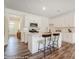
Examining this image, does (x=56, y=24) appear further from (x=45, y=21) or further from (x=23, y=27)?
(x=23, y=27)

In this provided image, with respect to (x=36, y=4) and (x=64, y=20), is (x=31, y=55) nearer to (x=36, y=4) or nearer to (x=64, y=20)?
(x=36, y=4)

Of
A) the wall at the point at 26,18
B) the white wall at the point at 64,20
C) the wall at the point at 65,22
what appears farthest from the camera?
the white wall at the point at 64,20

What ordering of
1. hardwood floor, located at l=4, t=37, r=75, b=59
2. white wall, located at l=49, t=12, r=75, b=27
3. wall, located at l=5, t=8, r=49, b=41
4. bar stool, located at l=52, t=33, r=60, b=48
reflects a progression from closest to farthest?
hardwood floor, located at l=4, t=37, r=75, b=59, bar stool, located at l=52, t=33, r=60, b=48, wall, located at l=5, t=8, r=49, b=41, white wall, located at l=49, t=12, r=75, b=27

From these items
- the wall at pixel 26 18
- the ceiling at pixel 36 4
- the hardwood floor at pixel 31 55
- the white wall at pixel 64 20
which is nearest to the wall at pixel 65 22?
the white wall at pixel 64 20

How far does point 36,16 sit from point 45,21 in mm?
1482

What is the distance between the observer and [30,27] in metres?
7.14

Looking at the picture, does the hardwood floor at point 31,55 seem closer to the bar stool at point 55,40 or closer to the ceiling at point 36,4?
the bar stool at point 55,40

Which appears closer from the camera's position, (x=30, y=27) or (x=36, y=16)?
(x=30, y=27)

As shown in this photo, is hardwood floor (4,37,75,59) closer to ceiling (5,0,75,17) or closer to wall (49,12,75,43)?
wall (49,12,75,43)

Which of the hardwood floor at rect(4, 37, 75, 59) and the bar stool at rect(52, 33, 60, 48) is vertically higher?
the bar stool at rect(52, 33, 60, 48)

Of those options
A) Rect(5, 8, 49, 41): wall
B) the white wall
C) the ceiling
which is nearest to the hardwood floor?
Rect(5, 8, 49, 41): wall

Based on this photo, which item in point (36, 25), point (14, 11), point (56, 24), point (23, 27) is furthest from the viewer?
point (56, 24)
